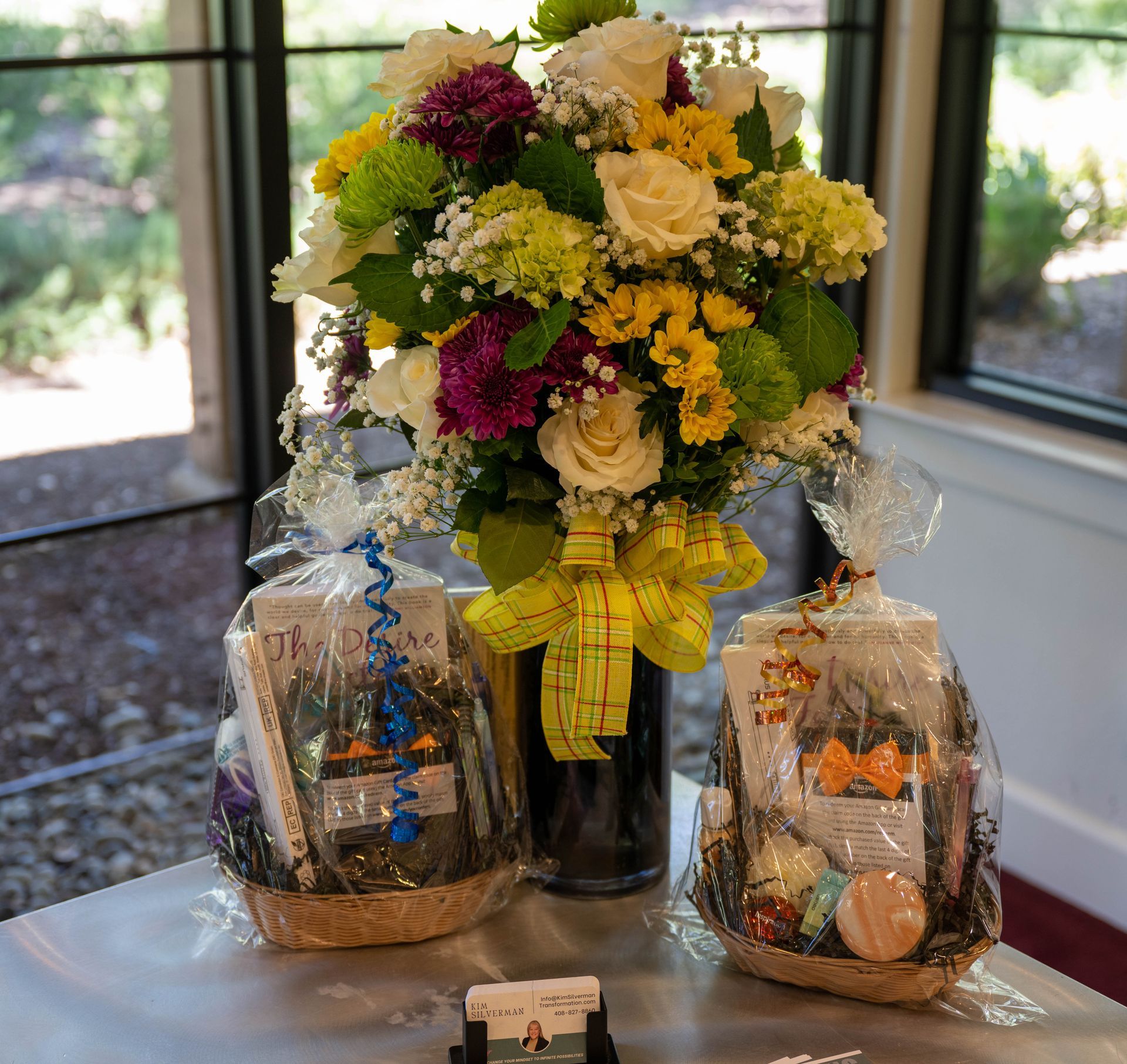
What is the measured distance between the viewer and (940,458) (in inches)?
100.0

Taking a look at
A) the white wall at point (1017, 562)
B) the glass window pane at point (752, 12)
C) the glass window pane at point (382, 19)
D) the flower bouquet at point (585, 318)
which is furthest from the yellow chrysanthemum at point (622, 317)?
the glass window pane at point (752, 12)

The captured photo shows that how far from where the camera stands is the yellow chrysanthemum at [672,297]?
99 centimetres

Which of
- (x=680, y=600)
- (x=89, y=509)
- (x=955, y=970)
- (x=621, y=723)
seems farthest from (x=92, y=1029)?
(x=89, y=509)

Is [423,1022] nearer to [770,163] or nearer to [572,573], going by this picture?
[572,573]

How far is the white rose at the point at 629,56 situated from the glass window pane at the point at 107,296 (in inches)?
48.9

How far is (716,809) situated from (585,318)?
1.46 feet

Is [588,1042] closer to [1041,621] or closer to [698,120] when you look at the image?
[698,120]

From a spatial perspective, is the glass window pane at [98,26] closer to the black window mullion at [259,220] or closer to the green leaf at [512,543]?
the black window mullion at [259,220]

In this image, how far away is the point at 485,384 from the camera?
0.96 metres

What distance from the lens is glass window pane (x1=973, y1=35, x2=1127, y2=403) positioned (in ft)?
7.84

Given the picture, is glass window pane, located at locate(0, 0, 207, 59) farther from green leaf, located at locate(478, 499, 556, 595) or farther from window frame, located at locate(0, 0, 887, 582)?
green leaf, located at locate(478, 499, 556, 595)

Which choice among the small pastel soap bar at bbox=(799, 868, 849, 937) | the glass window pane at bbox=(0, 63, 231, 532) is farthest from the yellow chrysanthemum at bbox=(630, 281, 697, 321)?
the glass window pane at bbox=(0, 63, 231, 532)

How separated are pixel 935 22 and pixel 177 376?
5.40 feet

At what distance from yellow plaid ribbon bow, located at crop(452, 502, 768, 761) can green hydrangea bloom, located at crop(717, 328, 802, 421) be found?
4.8 inches
